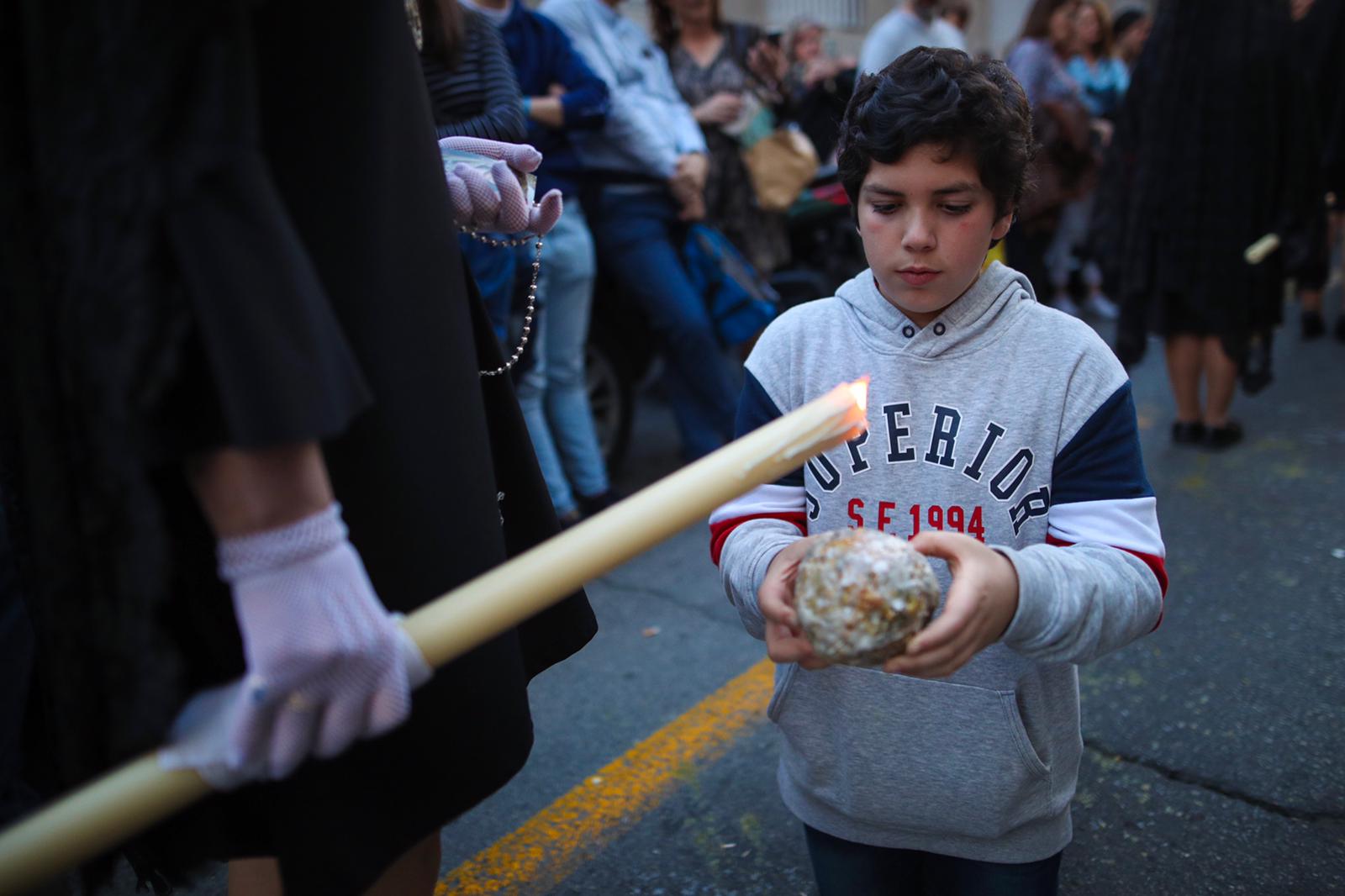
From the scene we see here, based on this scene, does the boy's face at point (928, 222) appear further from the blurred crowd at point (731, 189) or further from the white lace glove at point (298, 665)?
the blurred crowd at point (731, 189)

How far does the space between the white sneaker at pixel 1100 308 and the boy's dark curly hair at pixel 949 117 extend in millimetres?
7015

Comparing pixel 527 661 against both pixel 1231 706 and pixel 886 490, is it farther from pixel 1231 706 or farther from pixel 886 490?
pixel 1231 706

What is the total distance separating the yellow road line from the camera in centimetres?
213

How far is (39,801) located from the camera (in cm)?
124

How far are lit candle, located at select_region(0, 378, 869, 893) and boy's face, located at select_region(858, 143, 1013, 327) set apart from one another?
44 centimetres

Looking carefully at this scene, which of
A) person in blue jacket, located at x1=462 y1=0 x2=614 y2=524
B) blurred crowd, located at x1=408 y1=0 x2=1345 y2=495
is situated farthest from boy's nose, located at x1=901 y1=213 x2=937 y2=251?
person in blue jacket, located at x1=462 y1=0 x2=614 y2=524

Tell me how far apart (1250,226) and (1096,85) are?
400 cm

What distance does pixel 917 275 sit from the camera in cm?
137

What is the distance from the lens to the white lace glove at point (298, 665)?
864 mm

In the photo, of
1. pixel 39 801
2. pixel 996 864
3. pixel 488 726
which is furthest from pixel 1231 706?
pixel 39 801

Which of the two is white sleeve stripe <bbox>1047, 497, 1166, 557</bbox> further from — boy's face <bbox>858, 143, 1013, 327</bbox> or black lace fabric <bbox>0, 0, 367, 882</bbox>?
black lace fabric <bbox>0, 0, 367, 882</bbox>

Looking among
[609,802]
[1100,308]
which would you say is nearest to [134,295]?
[609,802]

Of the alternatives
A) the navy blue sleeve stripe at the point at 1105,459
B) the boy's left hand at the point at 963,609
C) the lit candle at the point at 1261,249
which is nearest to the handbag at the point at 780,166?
the lit candle at the point at 1261,249

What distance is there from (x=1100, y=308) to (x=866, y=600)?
7688 mm
